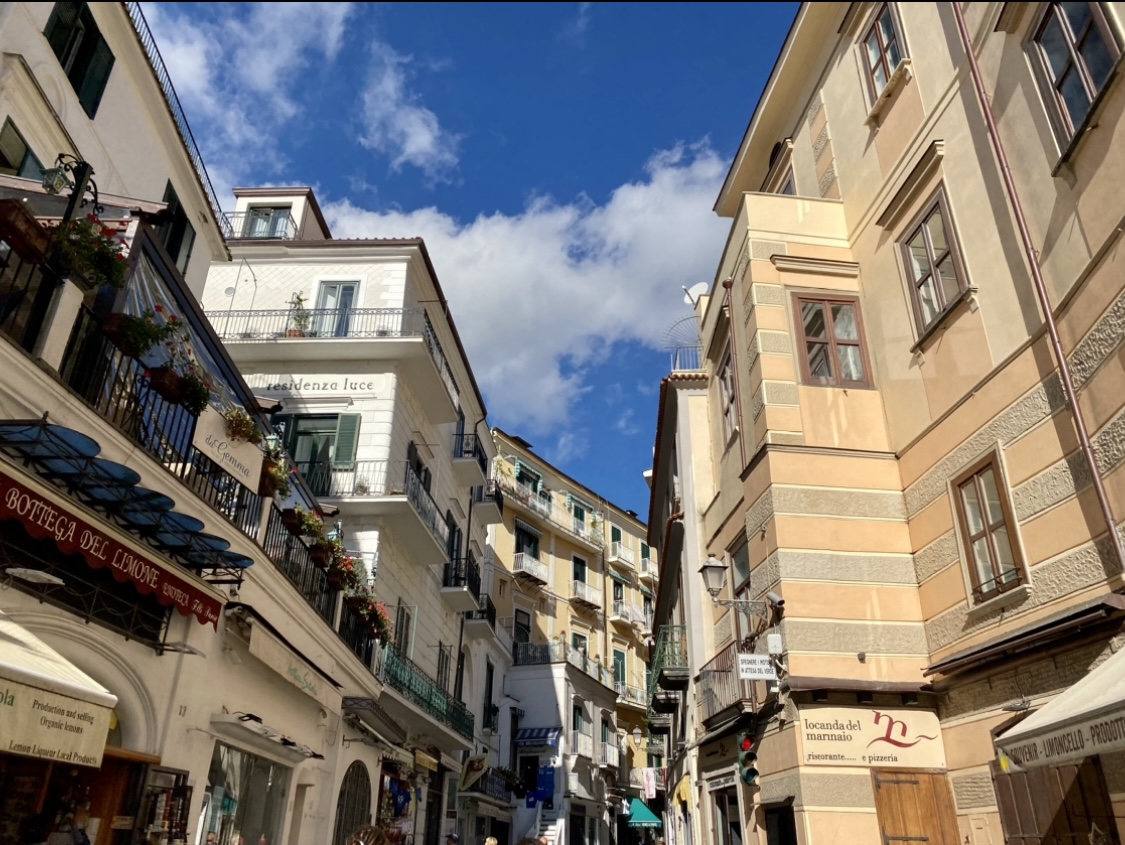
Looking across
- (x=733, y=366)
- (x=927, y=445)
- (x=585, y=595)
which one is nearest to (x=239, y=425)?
(x=733, y=366)

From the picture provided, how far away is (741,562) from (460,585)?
42.1ft

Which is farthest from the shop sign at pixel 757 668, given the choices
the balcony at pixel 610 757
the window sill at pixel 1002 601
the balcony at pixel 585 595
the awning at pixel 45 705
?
the balcony at pixel 585 595

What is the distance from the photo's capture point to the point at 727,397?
45.2 feet

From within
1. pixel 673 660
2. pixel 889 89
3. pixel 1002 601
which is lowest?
pixel 1002 601

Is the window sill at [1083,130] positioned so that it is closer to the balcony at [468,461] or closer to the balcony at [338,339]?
the balcony at [338,339]

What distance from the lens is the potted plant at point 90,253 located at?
22.4 feet

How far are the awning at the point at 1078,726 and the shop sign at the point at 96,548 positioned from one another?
733 centimetres

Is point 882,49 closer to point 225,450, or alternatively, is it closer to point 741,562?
point 741,562

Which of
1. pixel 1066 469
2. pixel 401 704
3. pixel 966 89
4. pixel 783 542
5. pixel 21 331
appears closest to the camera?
pixel 21 331

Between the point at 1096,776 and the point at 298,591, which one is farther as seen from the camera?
the point at 298,591

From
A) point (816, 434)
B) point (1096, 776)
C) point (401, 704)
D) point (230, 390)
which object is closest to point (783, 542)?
point (816, 434)

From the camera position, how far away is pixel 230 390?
11.2m

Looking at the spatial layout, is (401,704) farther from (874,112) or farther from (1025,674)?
(874,112)

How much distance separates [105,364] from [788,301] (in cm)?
880
